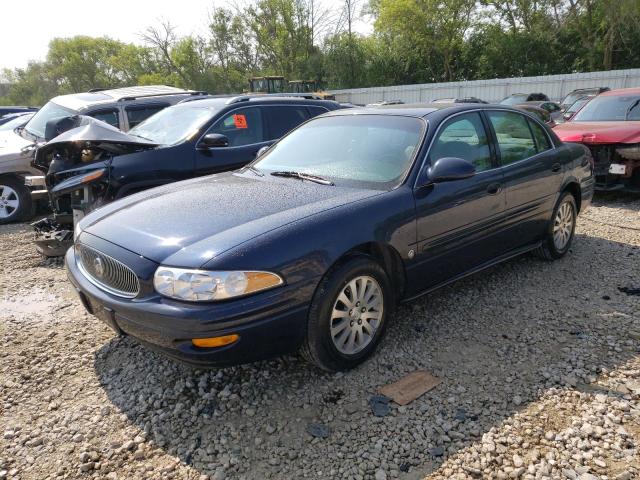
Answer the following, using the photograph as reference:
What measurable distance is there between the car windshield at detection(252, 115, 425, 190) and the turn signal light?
138 cm

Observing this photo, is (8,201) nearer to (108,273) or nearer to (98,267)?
(98,267)

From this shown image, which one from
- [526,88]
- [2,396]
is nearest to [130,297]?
[2,396]

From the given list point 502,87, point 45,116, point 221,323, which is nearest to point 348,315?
point 221,323

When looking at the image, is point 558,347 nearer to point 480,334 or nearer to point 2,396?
point 480,334

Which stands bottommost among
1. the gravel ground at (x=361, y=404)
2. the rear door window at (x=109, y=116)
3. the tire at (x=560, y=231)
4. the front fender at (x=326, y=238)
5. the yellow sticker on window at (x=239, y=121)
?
the gravel ground at (x=361, y=404)

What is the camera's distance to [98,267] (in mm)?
2963

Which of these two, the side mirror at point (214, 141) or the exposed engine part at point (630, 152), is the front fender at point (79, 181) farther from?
the exposed engine part at point (630, 152)

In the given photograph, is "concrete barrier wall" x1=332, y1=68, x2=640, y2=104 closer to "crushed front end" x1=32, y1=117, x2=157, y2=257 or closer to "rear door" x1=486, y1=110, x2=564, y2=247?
"rear door" x1=486, y1=110, x2=564, y2=247

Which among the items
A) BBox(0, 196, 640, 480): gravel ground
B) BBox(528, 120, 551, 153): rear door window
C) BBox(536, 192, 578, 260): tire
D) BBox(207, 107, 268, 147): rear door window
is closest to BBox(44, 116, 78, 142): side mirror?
BBox(207, 107, 268, 147): rear door window

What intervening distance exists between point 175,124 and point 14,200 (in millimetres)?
3193

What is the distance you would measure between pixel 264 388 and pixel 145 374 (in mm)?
804

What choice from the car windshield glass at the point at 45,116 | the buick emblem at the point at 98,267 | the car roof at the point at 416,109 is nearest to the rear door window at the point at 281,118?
the car roof at the point at 416,109

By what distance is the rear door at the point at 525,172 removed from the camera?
413 centimetres

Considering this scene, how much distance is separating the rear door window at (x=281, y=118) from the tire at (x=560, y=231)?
3.28 meters
